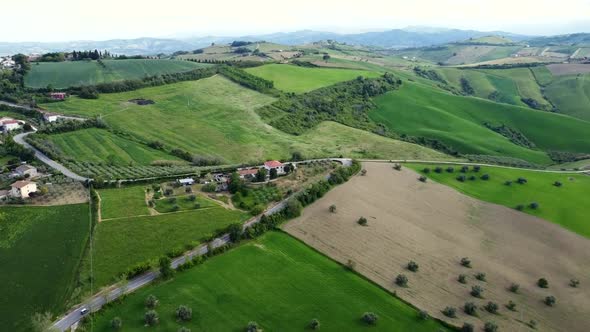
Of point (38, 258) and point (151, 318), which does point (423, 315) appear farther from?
point (38, 258)

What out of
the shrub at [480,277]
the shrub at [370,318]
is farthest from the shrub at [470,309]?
the shrub at [370,318]

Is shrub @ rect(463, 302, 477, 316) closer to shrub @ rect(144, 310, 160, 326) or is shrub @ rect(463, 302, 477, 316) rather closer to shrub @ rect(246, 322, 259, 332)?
shrub @ rect(246, 322, 259, 332)

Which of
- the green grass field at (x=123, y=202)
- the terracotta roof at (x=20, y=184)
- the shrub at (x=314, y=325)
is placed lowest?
the shrub at (x=314, y=325)

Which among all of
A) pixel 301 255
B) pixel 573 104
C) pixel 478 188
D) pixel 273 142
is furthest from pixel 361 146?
pixel 573 104

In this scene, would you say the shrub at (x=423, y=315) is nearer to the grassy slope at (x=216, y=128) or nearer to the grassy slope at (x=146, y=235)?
the grassy slope at (x=146, y=235)

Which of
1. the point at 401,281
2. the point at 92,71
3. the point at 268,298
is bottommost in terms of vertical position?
the point at 401,281

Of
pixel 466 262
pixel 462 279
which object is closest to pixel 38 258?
pixel 462 279
